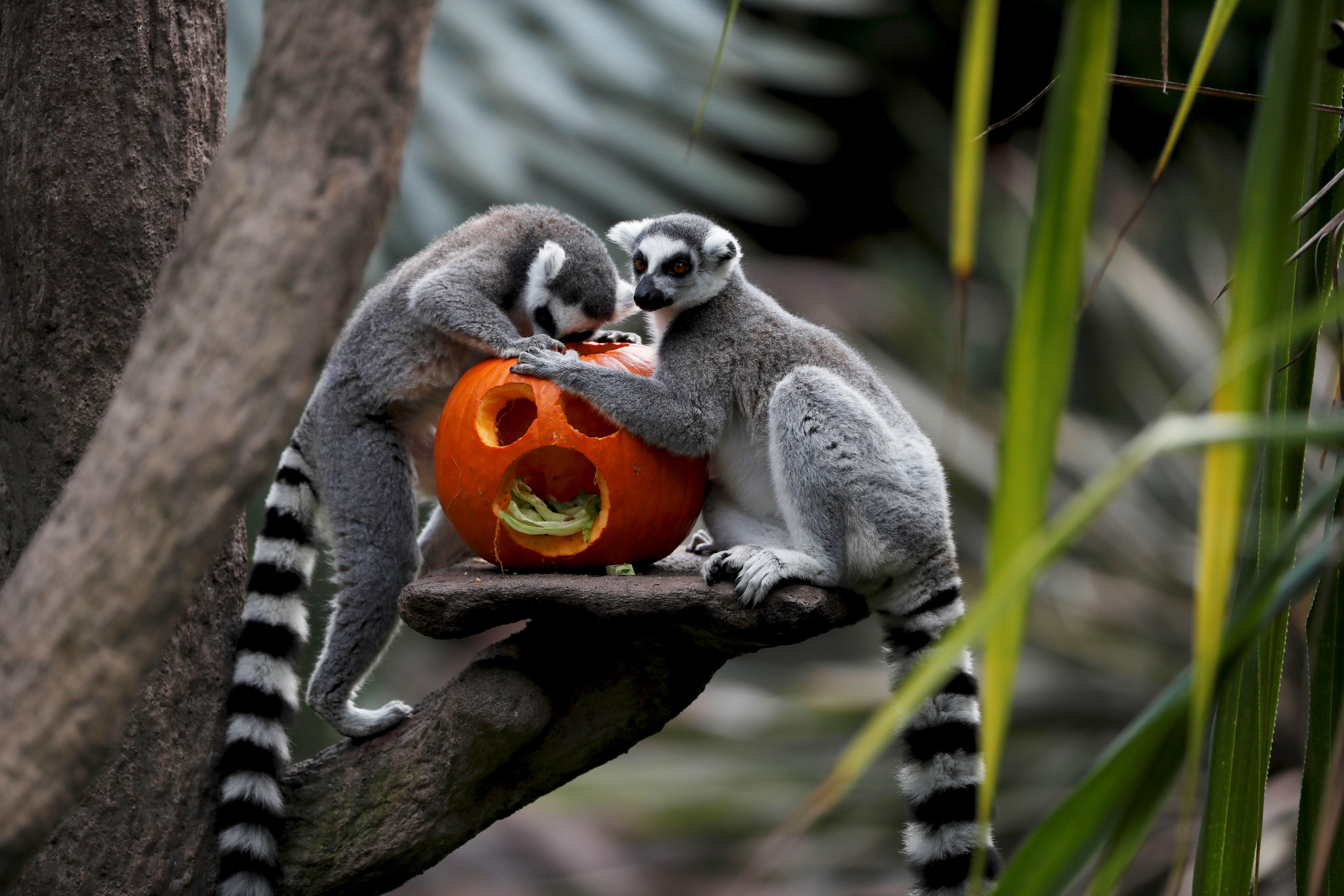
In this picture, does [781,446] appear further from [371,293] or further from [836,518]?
[371,293]

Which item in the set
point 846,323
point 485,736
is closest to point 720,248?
point 485,736

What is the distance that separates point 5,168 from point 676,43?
15.9ft

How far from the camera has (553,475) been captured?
102 inches

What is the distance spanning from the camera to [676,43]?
22.0ft

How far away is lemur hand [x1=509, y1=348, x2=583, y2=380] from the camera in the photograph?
8.32ft

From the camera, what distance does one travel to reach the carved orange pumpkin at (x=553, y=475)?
2445 mm

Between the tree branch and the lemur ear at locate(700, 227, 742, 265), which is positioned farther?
the lemur ear at locate(700, 227, 742, 265)

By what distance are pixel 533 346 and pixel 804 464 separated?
77 centimetres

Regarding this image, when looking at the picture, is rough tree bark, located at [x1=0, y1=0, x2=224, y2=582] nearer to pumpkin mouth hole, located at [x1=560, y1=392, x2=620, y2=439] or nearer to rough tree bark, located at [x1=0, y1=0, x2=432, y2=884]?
pumpkin mouth hole, located at [x1=560, y1=392, x2=620, y2=439]

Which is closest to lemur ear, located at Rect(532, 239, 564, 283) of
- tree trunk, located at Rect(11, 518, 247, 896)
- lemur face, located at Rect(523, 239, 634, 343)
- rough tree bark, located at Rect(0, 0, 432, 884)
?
lemur face, located at Rect(523, 239, 634, 343)

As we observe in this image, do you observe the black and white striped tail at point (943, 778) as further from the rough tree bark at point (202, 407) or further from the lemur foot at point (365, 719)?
the rough tree bark at point (202, 407)

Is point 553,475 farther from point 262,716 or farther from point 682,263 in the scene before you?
point 262,716

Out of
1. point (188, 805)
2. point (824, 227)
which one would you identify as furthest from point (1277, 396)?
point (824, 227)

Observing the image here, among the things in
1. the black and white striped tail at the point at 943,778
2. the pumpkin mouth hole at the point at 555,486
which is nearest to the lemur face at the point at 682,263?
the pumpkin mouth hole at the point at 555,486
